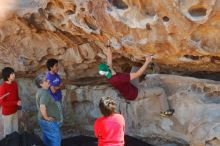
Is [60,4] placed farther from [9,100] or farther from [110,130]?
[110,130]

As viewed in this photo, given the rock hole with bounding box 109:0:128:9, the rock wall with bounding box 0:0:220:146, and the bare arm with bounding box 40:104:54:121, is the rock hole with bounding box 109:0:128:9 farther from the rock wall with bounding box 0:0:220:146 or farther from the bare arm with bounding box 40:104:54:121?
the bare arm with bounding box 40:104:54:121

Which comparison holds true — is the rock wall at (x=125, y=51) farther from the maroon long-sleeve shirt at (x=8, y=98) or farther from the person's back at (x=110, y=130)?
the person's back at (x=110, y=130)

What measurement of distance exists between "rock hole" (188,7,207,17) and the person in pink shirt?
1293mm

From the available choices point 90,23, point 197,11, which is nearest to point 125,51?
point 90,23

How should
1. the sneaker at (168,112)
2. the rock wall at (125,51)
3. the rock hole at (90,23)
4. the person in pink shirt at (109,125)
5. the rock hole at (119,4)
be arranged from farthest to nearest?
the sneaker at (168,112) → the rock hole at (90,23) → the rock hole at (119,4) → the rock wall at (125,51) → the person in pink shirt at (109,125)

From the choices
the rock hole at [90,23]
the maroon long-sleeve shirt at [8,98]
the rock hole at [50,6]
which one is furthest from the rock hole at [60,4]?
the maroon long-sleeve shirt at [8,98]

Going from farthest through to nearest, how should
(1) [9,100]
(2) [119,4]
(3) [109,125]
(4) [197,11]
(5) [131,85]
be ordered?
1. (1) [9,100]
2. (5) [131,85]
3. (2) [119,4]
4. (4) [197,11]
5. (3) [109,125]

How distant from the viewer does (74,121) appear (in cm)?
720

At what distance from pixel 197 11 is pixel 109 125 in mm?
1537

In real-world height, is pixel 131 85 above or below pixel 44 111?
above

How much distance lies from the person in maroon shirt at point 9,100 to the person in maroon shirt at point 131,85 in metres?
1.12

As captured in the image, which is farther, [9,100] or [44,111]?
[9,100]

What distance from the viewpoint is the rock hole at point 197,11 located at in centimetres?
511

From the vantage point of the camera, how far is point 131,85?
5922 mm
